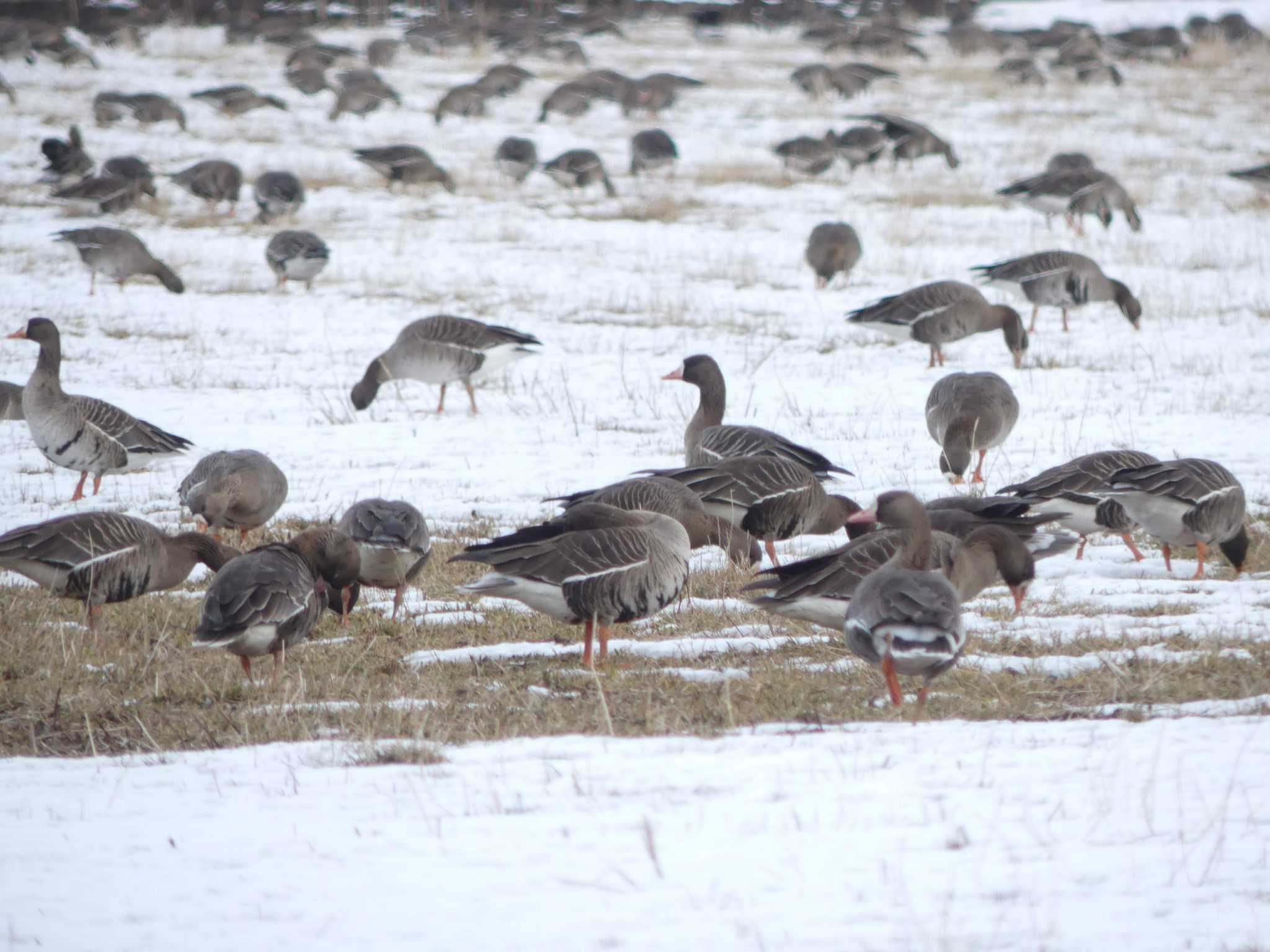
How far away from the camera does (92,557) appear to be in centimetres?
694

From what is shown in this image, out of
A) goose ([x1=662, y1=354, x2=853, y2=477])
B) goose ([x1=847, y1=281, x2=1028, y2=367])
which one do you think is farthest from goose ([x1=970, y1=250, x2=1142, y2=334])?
goose ([x1=662, y1=354, x2=853, y2=477])

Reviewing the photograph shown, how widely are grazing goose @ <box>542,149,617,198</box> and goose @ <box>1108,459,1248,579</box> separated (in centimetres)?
2007

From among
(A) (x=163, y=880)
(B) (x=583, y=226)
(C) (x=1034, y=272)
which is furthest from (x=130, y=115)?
(A) (x=163, y=880)

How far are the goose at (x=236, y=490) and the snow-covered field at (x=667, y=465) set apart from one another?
2.65 ft

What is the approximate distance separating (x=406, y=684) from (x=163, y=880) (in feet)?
8.23

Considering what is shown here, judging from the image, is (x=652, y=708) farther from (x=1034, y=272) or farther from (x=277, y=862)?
(x=1034, y=272)

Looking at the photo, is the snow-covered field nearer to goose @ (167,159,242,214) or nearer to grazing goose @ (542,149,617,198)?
grazing goose @ (542,149,617,198)

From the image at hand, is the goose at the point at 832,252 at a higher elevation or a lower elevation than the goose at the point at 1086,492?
lower

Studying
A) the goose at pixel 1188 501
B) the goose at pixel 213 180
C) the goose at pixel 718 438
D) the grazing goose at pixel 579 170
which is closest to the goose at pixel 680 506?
the goose at pixel 718 438

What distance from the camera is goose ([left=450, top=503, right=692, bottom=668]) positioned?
654 cm

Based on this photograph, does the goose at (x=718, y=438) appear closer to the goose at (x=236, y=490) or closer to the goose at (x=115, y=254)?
the goose at (x=236, y=490)

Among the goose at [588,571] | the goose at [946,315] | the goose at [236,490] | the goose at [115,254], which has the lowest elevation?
the goose at [115,254]

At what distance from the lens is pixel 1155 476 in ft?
25.5

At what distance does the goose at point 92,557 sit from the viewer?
22.8 ft
